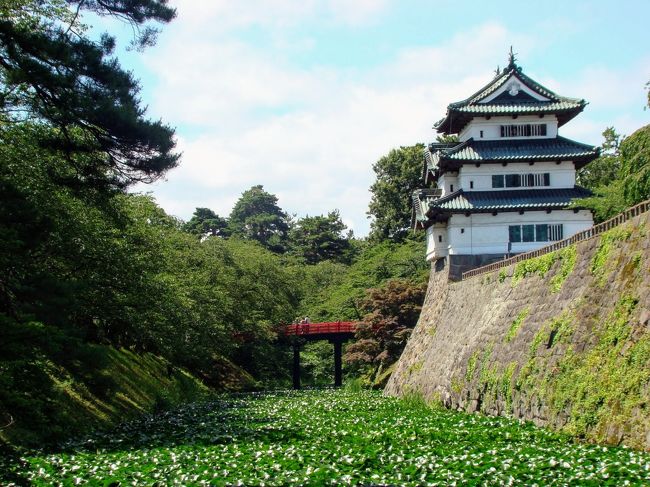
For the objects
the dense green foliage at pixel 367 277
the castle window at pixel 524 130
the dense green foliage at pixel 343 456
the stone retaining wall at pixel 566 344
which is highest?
Result: the castle window at pixel 524 130

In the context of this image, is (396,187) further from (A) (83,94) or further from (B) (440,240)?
(A) (83,94)

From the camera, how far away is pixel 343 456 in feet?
43.5

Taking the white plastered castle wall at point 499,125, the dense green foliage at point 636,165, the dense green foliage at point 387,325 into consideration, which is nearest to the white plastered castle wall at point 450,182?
the white plastered castle wall at point 499,125

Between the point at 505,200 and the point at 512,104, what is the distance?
16.1 feet

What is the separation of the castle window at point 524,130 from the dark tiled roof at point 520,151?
44 cm

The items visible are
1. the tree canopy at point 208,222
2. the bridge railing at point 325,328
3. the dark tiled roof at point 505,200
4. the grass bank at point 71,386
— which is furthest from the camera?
the tree canopy at point 208,222

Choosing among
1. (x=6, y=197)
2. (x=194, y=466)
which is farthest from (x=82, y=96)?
(x=194, y=466)

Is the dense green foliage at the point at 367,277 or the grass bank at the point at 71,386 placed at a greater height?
the dense green foliage at the point at 367,277

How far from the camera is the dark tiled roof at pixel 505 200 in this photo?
30.7m

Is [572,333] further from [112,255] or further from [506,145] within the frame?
[506,145]

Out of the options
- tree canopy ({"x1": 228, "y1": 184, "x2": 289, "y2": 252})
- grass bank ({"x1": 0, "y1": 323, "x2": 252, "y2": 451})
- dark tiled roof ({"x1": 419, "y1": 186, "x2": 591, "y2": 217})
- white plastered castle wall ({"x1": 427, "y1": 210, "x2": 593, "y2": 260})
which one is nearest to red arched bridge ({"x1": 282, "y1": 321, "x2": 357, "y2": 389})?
grass bank ({"x1": 0, "y1": 323, "x2": 252, "y2": 451})

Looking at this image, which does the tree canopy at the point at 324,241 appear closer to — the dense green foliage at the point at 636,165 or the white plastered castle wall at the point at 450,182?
the white plastered castle wall at the point at 450,182

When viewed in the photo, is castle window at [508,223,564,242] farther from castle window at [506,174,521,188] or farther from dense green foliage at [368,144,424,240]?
dense green foliage at [368,144,424,240]

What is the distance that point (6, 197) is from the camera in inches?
526
